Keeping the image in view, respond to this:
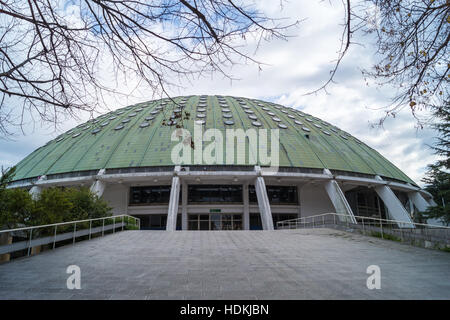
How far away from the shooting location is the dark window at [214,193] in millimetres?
26422

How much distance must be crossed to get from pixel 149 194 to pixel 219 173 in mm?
8346

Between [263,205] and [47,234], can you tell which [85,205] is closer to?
[47,234]

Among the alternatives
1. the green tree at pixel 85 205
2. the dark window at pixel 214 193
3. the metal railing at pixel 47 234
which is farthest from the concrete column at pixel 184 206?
the metal railing at pixel 47 234

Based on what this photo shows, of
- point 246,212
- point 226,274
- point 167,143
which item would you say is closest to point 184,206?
point 246,212

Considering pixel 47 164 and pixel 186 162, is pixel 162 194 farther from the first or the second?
pixel 47 164

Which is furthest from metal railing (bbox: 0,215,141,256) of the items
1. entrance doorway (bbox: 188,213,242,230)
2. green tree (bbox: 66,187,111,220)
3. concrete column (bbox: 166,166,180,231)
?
entrance doorway (bbox: 188,213,242,230)

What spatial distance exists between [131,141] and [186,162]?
24.0 feet

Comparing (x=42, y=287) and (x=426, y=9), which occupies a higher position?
(x=426, y=9)

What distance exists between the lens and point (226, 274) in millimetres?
5531

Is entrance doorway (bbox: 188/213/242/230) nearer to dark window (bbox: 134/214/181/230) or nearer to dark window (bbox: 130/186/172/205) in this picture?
dark window (bbox: 134/214/181/230)

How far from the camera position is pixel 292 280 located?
16.4ft

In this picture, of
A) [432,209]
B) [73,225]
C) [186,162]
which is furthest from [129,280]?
[432,209]

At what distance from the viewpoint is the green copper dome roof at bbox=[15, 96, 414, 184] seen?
84.1 ft
